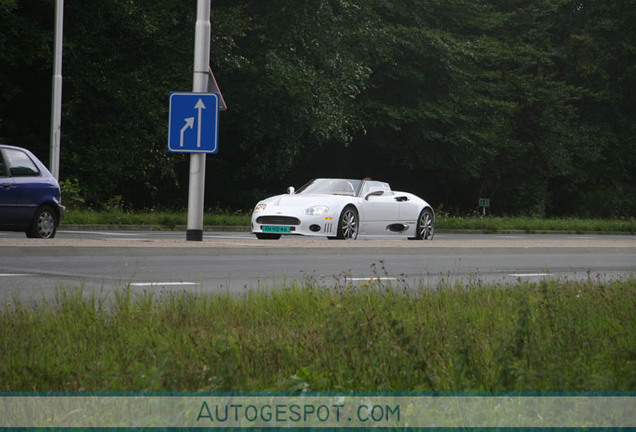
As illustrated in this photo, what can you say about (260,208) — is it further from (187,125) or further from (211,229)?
(211,229)

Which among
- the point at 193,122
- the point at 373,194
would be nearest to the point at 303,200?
the point at 373,194

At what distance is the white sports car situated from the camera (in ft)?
61.4

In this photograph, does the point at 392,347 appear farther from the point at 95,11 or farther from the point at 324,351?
the point at 95,11

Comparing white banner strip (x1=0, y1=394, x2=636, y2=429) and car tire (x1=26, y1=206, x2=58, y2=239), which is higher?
white banner strip (x1=0, y1=394, x2=636, y2=429)

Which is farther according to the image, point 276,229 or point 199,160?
point 276,229

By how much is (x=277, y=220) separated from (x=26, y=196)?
4.64 metres

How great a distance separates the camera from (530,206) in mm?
48219

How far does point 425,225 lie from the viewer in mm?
21281

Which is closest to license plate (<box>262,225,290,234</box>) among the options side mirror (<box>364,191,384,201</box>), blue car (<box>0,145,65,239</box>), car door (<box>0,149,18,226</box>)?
side mirror (<box>364,191,384,201</box>)

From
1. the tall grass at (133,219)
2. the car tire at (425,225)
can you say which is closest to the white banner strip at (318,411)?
the car tire at (425,225)

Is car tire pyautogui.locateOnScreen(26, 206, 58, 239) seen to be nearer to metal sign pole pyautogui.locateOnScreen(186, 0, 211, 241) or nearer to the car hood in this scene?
metal sign pole pyautogui.locateOnScreen(186, 0, 211, 241)

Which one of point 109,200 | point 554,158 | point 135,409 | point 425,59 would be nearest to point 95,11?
point 109,200

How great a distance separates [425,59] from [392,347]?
3684 cm

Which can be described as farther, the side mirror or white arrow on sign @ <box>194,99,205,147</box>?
the side mirror
